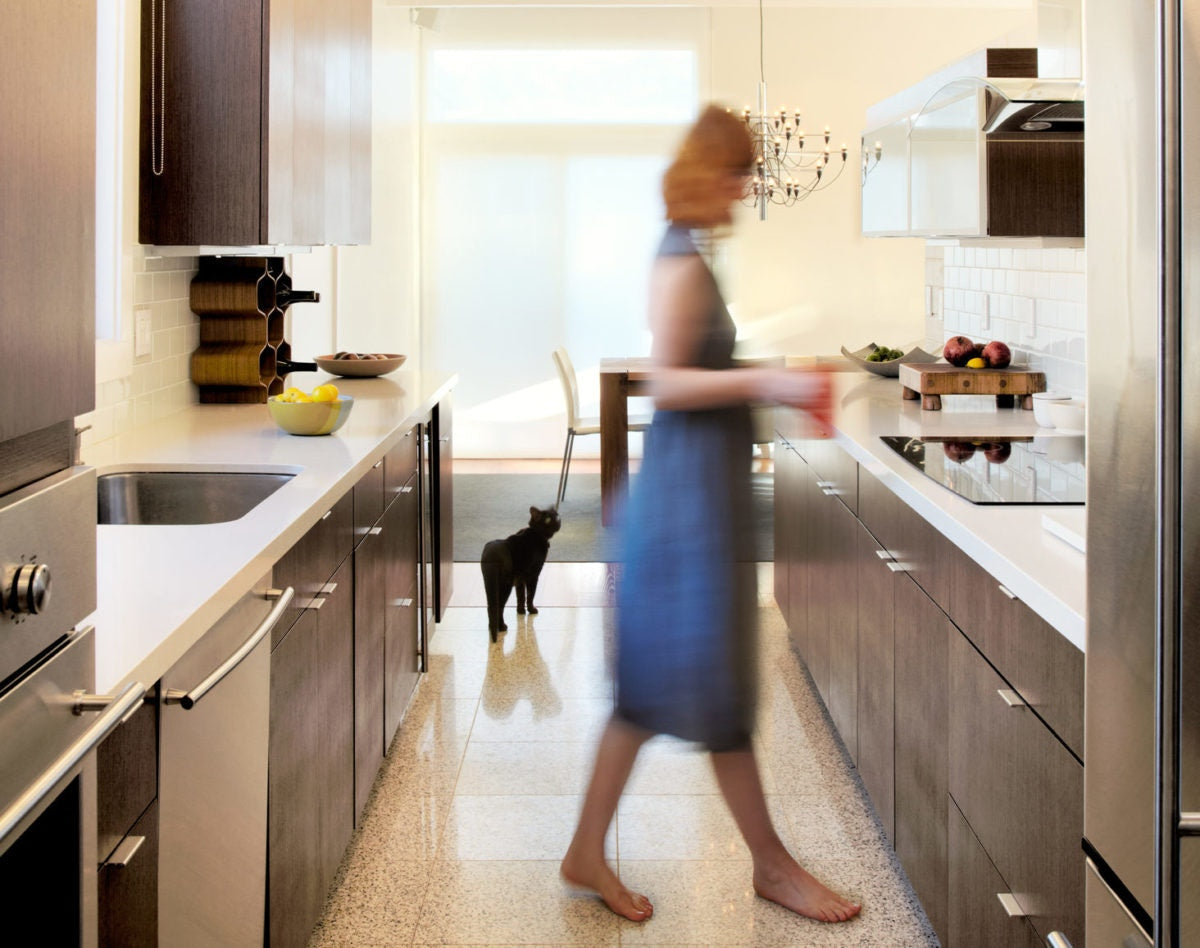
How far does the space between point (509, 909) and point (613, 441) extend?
4073mm

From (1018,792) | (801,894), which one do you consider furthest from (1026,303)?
(1018,792)

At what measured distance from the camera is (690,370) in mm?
2553

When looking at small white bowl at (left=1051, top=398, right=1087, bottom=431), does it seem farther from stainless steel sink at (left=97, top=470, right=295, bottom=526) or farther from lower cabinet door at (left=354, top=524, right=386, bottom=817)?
stainless steel sink at (left=97, top=470, right=295, bottom=526)

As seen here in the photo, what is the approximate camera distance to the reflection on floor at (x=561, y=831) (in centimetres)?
261

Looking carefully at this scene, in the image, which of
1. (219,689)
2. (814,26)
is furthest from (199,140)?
(814,26)

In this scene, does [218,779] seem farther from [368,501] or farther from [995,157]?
[995,157]

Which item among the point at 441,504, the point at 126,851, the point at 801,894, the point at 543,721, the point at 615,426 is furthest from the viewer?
→ the point at 615,426

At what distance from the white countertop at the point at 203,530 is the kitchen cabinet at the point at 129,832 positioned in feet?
0.27

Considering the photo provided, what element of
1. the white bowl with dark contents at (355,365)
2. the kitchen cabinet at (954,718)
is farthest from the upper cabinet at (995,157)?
the white bowl with dark contents at (355,365)

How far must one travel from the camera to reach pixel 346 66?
164 inches

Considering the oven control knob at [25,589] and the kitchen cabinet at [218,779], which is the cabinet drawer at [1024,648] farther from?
the oven control knob at [25,589]

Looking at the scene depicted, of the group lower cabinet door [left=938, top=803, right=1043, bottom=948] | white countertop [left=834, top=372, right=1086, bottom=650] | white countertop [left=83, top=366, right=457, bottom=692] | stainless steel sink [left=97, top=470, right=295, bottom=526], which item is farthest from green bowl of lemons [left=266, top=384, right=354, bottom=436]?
lower cabinet door [left=938, top=803, right=1043, bottom=948]

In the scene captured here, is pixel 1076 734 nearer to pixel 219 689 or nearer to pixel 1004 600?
pixel 1004 600

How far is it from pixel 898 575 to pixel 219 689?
1.46 metres
